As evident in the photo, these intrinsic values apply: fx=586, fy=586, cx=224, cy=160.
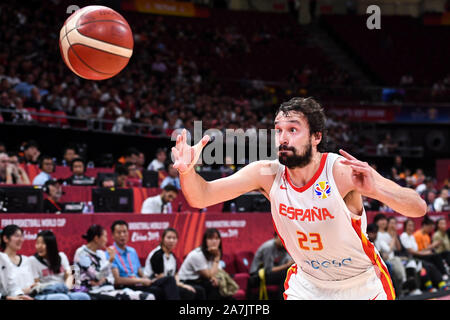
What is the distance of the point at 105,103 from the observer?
14773mm

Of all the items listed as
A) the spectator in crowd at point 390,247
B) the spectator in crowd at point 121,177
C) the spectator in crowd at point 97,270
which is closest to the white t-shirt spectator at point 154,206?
the spectator in crowd at point 121,177

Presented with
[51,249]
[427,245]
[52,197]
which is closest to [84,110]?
[52,197]

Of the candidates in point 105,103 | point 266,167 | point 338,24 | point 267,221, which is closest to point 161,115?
point 105,103

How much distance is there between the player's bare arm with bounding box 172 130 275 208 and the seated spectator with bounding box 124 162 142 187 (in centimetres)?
680

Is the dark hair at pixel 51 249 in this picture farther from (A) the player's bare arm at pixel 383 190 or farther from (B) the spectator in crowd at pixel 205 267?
(A) the player's bare arm at pixel 383 190

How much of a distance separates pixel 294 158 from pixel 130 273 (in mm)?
4620

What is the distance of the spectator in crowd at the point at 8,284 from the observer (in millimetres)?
6137

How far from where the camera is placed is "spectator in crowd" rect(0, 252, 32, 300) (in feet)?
20.1

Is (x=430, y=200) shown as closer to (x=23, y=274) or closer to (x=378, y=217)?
(x=378, y=217)

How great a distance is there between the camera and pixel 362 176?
3.26 m

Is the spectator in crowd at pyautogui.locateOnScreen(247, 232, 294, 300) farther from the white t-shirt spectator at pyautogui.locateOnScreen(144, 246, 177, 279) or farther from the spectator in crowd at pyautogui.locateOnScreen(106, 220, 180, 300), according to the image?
the spectator in crowd at pyautogui.locateOnScreen(106, 220, 180, 300)

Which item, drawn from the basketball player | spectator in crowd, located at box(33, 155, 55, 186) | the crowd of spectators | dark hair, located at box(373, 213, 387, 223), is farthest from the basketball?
dark hair, located at box(373, 213, 387, 223)
